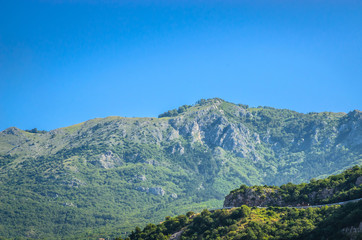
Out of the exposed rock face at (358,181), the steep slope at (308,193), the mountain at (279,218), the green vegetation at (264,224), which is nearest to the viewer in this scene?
the green vegetation at (264,224)

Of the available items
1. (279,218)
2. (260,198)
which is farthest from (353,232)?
(260,198)

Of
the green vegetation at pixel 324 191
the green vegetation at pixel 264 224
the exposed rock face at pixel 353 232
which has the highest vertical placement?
the green vegetation at pixel 324 191

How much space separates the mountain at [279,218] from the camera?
76.8 metres

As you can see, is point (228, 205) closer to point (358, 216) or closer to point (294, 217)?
point (294, 217)

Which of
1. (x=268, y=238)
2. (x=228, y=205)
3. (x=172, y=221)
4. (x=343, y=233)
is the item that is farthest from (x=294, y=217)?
(x=172, y=221)

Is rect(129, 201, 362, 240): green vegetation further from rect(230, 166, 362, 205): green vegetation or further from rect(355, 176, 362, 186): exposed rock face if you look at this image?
rect(355, 176, 362, 186): exposed rock face

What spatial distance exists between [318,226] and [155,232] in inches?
1848

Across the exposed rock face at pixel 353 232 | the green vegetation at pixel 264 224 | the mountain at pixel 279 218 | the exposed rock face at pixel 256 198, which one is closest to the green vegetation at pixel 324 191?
the mountain at pixel 279 218

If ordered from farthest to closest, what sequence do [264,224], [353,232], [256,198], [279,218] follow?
[256,198], [279,218], [264,224], [353,232]

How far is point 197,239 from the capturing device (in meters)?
99.2

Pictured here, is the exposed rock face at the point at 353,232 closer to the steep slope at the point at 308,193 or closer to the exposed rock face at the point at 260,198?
the steep slope at the point at 308,193

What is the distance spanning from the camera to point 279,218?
94.6 m

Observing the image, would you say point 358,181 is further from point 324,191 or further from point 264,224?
point 264,224

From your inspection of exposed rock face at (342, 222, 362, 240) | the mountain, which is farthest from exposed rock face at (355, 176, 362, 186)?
exposed rock face at (342, 222, 362, 240)
